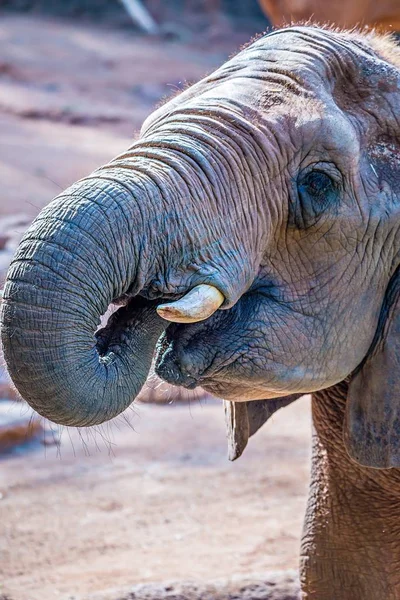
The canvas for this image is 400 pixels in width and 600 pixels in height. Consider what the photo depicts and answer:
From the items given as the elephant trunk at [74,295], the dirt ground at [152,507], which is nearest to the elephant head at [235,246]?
the elephant trunk at [74,295]

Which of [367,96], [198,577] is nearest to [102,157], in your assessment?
[198,577]

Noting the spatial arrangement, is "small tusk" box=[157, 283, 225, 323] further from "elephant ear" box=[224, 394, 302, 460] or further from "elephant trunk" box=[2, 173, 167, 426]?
"elephant ear" box=[224, 394, 302, 460]

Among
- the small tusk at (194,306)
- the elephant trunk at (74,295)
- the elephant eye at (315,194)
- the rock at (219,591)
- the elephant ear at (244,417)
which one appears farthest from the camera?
the rock at (219,591)

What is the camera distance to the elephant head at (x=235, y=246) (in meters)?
2.79

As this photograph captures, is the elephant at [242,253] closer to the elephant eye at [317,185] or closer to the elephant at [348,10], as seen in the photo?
the elephant eye at [317,185]

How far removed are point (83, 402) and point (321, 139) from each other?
106 centimetres

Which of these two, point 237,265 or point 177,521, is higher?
point 237,265

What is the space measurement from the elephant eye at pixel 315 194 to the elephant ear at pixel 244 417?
916 millimetres

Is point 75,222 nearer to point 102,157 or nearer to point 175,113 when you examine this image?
point 175,113

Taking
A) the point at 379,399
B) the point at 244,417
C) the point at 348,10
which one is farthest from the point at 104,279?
the point at 348,10

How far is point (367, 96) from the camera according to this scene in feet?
11.3

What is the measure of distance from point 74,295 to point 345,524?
184 cm

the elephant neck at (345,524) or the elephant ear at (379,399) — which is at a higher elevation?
the elephant ear at (379,399)

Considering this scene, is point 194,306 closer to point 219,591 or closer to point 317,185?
point 317,185
